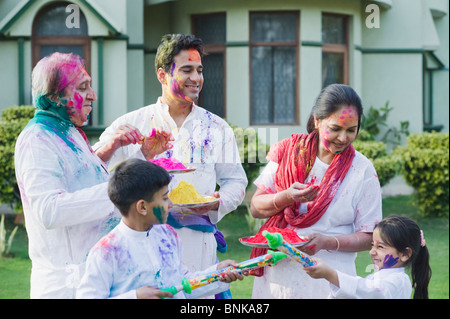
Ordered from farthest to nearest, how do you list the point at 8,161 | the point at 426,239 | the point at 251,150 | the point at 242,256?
1. the point at 426,239
2. the point at 251,150
3. the point at 8,161
4. the point at 242,256

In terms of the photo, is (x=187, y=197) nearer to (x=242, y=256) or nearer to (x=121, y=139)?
A: (x=121, y=139)

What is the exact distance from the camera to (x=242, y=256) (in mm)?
7480

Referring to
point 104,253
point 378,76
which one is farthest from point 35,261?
point 378,76

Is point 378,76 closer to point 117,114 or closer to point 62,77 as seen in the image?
point 117,114

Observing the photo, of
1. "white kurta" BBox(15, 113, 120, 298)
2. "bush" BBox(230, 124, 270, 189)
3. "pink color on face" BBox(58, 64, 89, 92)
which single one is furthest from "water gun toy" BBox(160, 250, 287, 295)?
"bush" BBox(230, 124, 270, 189)

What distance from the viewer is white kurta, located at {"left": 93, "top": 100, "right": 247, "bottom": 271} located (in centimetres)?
347

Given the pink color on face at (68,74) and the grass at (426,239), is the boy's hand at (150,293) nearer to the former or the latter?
the pink color on face at (68,74)

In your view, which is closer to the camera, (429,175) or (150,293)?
(150,293)

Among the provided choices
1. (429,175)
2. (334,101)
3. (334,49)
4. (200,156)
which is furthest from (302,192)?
(334,49)

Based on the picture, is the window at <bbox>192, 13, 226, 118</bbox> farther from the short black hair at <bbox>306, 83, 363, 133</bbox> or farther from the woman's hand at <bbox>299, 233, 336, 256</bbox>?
the woman's hand at <bbox>299, 233, 336, 256</bbox>

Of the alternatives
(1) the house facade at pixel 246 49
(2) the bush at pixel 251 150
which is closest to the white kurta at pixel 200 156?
(2) the bush at pixel 251 150

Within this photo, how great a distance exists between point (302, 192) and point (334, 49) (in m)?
8.36

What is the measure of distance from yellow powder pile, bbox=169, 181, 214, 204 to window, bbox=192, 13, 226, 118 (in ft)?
24.4

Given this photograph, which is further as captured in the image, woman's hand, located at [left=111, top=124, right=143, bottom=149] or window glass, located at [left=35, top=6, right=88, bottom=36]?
window glass, located at [left=35, top=6, right=88, bottom=36]
